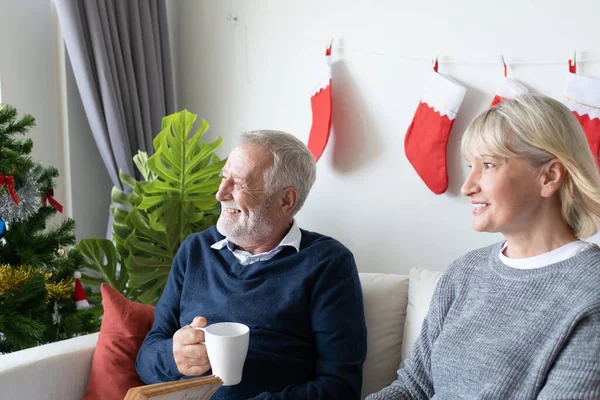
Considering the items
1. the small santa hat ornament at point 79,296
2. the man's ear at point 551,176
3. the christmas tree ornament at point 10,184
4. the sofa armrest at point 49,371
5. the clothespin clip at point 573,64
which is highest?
the clothespin clip at point 573,64

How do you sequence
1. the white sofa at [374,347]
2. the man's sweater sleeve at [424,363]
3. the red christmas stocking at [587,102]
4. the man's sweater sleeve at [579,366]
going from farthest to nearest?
1. the red christmas stocking at [587,102]
2. the white sofa at [374,347]
3. the man's sweater sleeve at [424,363]
4. the man's sweater sleeve at [579,366]

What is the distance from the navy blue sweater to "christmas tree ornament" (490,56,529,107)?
2.35ft

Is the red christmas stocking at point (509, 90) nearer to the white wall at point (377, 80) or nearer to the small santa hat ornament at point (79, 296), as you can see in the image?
the white wall at point (377, 80)

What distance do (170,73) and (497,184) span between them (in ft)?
6.89

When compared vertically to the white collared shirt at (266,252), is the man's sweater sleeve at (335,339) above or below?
below

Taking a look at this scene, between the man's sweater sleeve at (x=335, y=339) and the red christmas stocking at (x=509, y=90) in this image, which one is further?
the red christmas stocking at (x=509, y=90)

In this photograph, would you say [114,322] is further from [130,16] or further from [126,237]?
[130,16]

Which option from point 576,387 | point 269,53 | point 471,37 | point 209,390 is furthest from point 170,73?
point 576,387

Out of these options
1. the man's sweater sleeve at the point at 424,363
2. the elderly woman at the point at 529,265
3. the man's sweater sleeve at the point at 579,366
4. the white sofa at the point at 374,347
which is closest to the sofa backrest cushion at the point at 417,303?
the white sofa at the point at 374,347

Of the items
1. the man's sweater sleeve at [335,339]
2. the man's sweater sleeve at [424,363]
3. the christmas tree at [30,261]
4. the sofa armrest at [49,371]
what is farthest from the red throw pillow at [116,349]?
the man's sweater sleeve at [424,363]

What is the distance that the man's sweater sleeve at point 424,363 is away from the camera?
1477mm

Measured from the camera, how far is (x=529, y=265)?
1.30 meters

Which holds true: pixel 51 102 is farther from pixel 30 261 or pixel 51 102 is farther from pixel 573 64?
pixel 573 64

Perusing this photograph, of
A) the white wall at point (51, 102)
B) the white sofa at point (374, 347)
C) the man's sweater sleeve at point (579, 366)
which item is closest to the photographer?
the man's sweater sleeve at point (579, 366)
